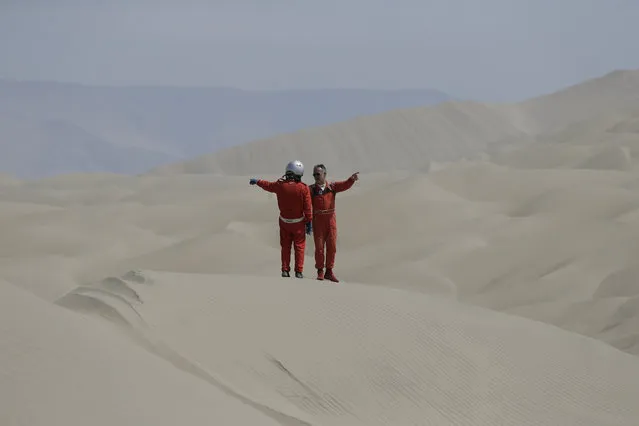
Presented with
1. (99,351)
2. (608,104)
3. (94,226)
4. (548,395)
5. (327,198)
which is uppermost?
(608,104)

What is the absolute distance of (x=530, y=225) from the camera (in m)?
20.8

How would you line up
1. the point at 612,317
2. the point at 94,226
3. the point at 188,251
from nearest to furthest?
the point at 612,317, the point at 188,251, the point at 94,226

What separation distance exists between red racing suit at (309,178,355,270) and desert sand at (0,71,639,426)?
70 centimetres

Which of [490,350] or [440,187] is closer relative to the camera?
[490,350]

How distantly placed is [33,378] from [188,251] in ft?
47.6

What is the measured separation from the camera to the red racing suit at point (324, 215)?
926 cm

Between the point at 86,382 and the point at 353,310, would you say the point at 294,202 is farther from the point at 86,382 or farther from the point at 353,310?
the point at 86,382

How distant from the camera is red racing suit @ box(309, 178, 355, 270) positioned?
364 inches

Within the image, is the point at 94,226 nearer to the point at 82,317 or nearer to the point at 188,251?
the point at 188,251

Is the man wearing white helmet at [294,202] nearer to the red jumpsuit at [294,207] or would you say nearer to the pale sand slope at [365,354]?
the red jumpsuit at [294,207]

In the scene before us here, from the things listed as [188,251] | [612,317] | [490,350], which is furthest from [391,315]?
[188,251]

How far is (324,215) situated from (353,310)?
1.61 m

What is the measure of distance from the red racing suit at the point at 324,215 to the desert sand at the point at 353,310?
0.70 m

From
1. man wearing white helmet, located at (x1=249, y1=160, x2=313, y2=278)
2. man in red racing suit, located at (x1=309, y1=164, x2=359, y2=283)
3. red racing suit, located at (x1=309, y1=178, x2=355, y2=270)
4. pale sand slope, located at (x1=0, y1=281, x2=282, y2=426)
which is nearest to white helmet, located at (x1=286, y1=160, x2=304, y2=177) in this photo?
man wearing white helmet, located at (x1=249, y1=160, x2=313, y2=278)
